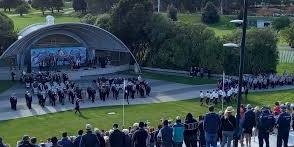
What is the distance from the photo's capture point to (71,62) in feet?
165

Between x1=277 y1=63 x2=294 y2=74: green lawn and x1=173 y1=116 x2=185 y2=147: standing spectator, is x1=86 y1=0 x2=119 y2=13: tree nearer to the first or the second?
x1=277 y1=63 x2=294 y2=74: green lawn

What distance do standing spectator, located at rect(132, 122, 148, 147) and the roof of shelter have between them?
102 feet

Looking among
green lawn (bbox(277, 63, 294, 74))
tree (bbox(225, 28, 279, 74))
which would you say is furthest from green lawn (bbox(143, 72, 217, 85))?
green lawn (bbox(277, 63, 294, 74))

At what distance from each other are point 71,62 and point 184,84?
11601mm

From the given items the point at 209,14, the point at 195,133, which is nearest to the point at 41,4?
the point at 209,14

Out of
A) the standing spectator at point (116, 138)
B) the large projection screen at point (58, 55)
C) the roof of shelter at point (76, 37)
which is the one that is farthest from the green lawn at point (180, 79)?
the standing spectator at point (116, 138)

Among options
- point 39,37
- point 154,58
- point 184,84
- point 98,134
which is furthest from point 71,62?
point 98,134

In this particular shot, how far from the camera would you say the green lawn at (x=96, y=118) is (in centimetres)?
2898

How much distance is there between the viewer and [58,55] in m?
49.9

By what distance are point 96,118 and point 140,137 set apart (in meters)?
16.1

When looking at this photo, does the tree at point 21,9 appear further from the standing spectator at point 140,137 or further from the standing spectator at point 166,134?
the standing spectator at point 140,137

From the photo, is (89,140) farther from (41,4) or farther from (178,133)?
(41,4)

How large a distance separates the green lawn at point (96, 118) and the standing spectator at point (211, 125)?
40.4ft

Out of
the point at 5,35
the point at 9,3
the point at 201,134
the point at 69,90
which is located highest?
the point at 9,3
